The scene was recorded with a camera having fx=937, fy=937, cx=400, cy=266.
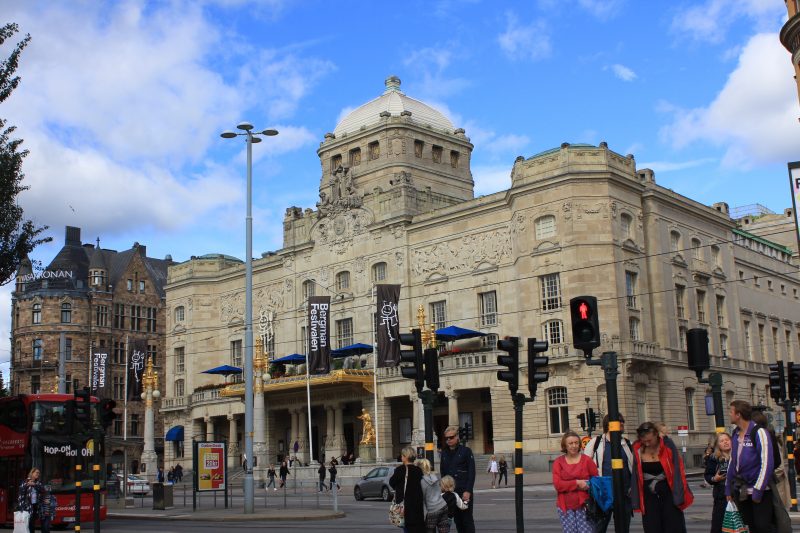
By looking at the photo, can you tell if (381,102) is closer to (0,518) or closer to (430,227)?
(430,227)

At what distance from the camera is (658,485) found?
10969 mm

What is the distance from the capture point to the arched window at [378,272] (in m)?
62.3

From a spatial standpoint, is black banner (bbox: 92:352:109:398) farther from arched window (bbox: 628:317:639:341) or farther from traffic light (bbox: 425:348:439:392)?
traffic light (bbox: 425:348:439:392)

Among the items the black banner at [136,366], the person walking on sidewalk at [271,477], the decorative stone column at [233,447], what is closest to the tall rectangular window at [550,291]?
the person walking on sidewalk at [271,477]

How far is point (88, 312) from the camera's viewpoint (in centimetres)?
9488

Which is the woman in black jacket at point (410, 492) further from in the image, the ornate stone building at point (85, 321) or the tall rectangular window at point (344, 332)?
the ornate stone building at point (85, 321)

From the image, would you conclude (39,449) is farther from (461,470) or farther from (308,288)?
(308,288)

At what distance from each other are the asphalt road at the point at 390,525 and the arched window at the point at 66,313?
67199mm

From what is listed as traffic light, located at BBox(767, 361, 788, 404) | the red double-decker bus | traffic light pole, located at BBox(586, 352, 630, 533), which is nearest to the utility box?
the red double-decker bus

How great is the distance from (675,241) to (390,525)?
3914 centimetres

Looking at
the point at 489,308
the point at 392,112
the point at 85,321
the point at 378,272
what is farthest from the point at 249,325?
the point at 85,321

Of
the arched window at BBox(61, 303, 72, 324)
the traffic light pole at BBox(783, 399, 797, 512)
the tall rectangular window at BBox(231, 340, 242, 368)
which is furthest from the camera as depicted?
the arched window at BBox(61, 303, 72, 324)

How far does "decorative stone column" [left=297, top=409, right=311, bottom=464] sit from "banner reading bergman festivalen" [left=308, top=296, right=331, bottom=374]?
11771 mm

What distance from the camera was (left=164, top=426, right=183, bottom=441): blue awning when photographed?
74625mm
